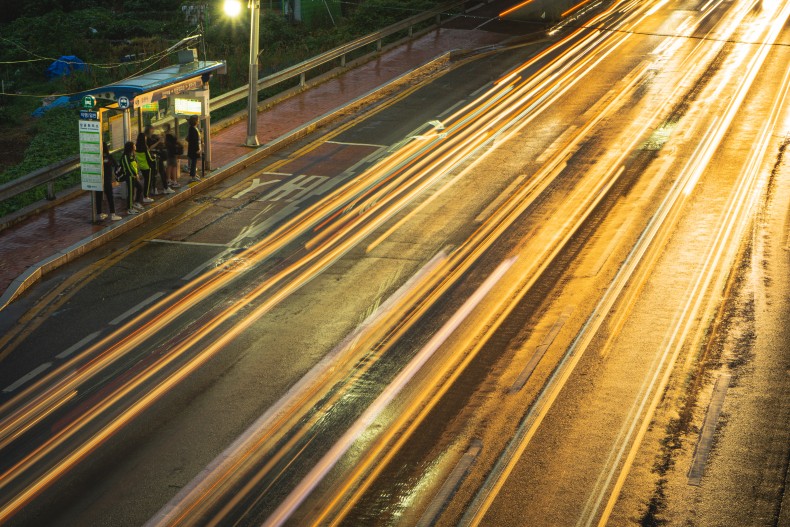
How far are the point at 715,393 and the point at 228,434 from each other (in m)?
6.59

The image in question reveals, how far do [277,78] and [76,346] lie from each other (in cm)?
1737

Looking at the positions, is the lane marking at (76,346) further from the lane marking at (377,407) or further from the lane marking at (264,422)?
the lane marking at (377,407)

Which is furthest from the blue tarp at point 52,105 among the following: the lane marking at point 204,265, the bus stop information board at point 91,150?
the lane marking at point 204,265

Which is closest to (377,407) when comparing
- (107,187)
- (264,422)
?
(264,422)

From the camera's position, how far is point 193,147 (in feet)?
78.0

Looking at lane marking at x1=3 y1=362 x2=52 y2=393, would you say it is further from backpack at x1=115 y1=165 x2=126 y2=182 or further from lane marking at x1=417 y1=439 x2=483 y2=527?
backpack at x1=115 y1=165 x2=126 y2=182

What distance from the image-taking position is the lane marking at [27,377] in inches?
558

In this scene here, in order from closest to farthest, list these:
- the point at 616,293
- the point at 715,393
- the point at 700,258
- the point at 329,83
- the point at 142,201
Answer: the point at 715,393 < the point at 616,293 < the point at 700,258 < the point at 142,201 < the point at 329,83

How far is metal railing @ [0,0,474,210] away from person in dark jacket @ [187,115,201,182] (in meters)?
2.66

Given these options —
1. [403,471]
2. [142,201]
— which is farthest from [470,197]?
[403,471]

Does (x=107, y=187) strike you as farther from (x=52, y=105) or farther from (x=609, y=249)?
(x=52, y=105)

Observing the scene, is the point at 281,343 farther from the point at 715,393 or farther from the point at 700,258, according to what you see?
the point at 700,258

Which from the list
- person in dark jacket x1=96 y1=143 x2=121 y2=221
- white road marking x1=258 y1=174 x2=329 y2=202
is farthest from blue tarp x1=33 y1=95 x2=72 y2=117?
person in dark jacket x1=96 y1=143 x2=121 y2=221

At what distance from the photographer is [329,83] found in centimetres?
3381
